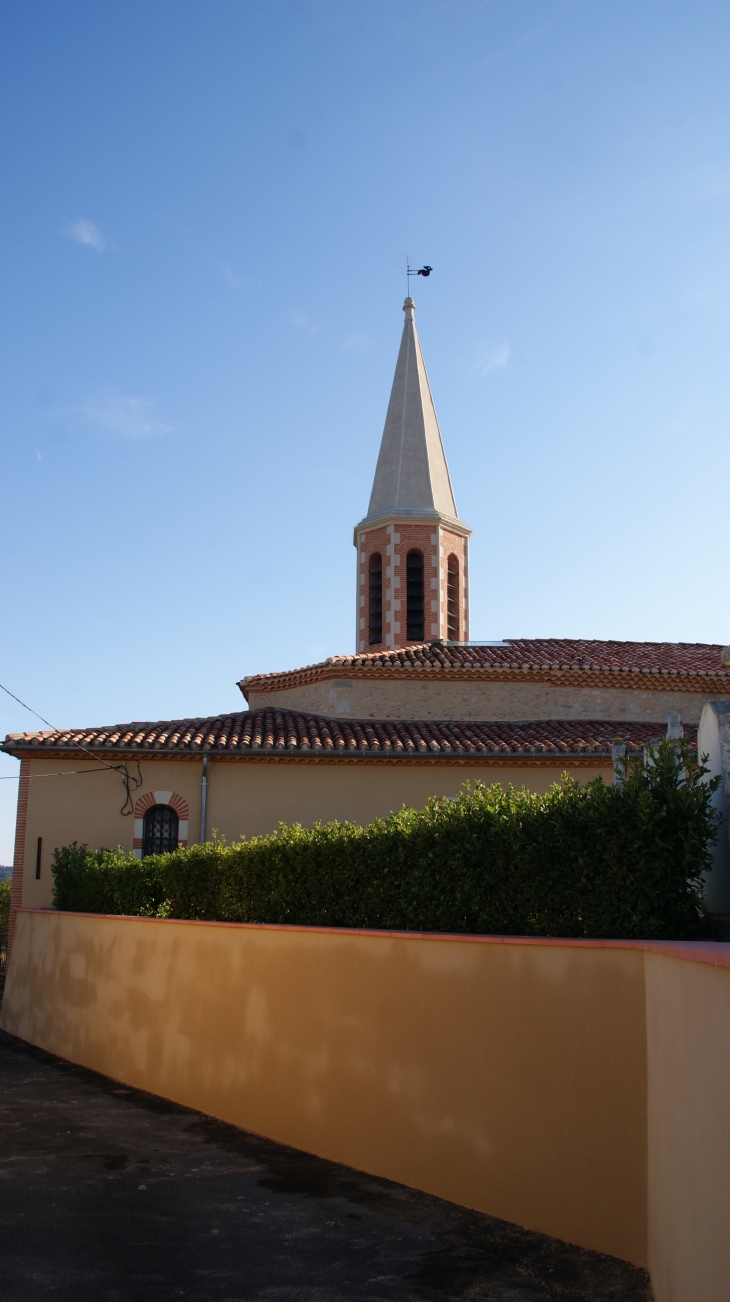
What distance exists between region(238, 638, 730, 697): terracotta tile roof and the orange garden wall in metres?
10.5

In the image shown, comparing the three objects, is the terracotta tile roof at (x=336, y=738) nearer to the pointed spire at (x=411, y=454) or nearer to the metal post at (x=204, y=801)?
the metal post at (x=204, y=801)

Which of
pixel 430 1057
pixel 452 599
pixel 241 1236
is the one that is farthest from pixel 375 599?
pixel 241 1236

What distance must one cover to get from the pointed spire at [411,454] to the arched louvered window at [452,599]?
4.19 feet

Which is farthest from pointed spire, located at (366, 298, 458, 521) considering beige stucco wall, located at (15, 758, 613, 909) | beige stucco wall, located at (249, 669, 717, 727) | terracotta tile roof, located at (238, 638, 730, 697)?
beige stucco wall, located at (15, 758, 613, 909)

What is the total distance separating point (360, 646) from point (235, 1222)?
20.0 meters

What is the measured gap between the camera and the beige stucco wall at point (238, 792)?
17.7 meters

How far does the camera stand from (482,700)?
68.1 feet

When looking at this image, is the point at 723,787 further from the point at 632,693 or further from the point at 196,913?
the point at 632,693

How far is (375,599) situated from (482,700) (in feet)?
20.5

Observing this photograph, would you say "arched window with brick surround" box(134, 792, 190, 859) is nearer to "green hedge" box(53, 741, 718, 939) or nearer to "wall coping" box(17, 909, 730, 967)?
"wall coping" box(17, 909, 730, 967)

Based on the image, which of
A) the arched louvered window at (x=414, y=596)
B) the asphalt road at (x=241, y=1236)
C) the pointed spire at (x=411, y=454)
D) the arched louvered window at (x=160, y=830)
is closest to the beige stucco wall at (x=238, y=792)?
the arched louvered window at (x=160, y=830)

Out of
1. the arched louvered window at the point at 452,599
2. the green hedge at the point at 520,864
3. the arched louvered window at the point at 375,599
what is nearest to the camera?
the green hedge at the point at 520,864

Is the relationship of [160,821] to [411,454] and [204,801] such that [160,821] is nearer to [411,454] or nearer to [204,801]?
[204,801]

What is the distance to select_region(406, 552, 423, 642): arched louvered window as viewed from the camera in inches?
1001
